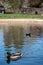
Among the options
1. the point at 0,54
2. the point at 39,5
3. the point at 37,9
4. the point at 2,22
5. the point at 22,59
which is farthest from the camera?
the point at 39,5

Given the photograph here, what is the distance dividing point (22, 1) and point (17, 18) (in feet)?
40.6

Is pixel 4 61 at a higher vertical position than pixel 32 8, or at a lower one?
higher

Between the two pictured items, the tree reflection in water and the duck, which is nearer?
the duck

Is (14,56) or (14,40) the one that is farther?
(14,40)

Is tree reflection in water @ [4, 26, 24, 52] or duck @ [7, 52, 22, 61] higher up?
duck @ [7, 52, 22, 61]

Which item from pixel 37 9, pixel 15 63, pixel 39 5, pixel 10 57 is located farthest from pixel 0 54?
pixel 39 5

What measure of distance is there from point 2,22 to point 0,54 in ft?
85.2

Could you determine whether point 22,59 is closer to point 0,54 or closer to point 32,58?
point 32,58

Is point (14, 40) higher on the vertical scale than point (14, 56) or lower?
lower

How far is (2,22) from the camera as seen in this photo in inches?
1662

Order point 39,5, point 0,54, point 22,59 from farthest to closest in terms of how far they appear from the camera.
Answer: point 39,5 → point 0,54 → point 22,59

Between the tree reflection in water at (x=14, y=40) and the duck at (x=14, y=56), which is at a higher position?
the duck at (x=14, y=56)

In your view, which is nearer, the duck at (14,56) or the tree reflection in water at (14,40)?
the duck at (14,56)

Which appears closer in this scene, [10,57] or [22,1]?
[10,57]
